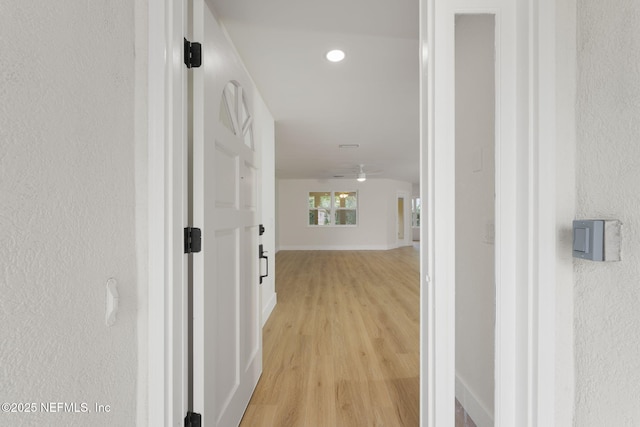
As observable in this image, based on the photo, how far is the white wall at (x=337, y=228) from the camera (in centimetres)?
971

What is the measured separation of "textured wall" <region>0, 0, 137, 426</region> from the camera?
553 millimetres

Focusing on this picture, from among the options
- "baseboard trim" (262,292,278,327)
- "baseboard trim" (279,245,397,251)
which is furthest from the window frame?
"baseboard trim" (262,292,278,327)

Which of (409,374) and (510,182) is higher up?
(510,182)

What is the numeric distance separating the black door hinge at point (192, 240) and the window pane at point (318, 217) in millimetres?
8760

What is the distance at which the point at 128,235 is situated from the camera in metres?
0.88

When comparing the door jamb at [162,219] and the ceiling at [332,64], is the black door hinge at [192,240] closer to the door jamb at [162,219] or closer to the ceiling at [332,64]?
the door jamb at [162,219]

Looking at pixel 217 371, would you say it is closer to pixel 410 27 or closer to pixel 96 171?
pixel 96 171

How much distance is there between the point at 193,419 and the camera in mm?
1109

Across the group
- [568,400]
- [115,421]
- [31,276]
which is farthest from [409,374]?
[31,276]

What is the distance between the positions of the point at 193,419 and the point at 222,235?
742 millimetres

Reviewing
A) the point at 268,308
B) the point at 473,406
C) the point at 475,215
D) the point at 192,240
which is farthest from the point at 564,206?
the point at 268,308

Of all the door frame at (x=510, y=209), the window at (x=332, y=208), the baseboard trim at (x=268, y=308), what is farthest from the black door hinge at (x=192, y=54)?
the window at (x=332, y=208)

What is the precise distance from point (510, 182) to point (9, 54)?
52.3 inches

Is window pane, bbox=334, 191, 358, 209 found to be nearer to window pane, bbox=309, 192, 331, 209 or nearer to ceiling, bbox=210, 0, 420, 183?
window pane, bbox=309, 192, 331, 209
